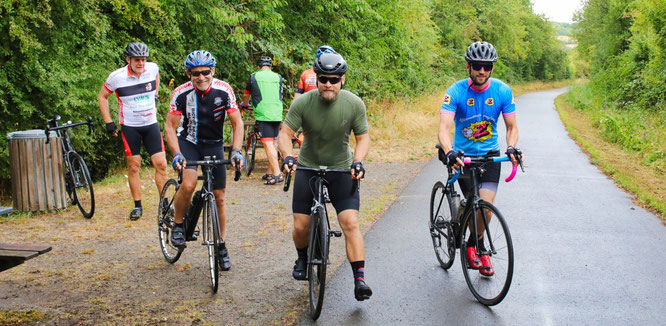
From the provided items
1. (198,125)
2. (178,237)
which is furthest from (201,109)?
(178,237)

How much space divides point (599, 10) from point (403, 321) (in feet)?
148

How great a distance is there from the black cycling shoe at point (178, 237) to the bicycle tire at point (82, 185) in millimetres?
2896

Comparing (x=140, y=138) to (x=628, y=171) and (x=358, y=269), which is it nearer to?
(x=358, y=269)

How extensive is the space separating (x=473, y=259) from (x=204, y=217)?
2.40 meters

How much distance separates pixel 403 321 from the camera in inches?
181

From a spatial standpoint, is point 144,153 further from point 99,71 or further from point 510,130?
point 510,130

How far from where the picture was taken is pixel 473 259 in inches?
204

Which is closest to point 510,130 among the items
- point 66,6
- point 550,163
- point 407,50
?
point 66,6

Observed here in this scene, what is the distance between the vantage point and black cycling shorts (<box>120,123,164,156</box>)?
7.85 meters

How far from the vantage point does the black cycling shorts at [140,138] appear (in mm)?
7852

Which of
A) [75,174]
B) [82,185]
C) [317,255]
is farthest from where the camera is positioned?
[75,174]

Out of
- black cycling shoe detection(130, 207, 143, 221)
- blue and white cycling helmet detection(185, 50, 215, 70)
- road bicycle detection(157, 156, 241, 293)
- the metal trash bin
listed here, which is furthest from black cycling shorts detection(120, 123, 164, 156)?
blue and white cycling helmet detection(185, 50, 215, 70)

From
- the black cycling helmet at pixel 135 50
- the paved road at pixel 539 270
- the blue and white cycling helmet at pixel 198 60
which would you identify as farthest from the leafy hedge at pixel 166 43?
the paved road at pixel 539 270

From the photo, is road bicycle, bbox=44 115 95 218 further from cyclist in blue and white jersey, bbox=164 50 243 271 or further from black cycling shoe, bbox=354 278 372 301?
black cycling shoe, bbox=354 278 372 301
